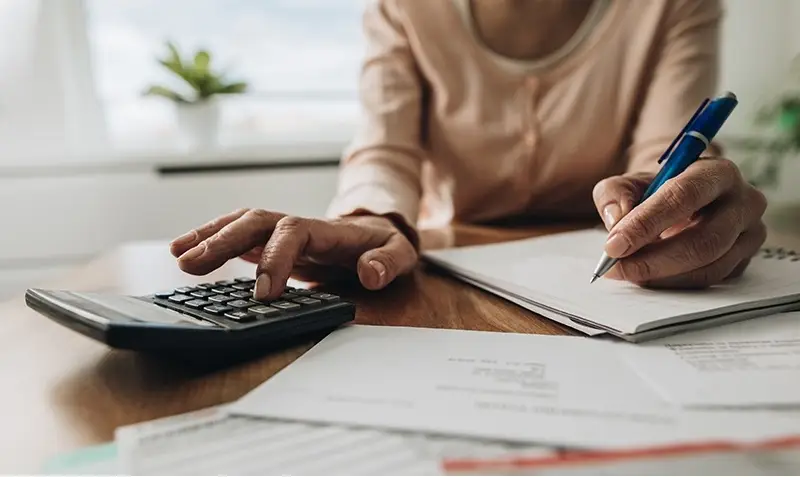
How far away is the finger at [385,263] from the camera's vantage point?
58cm

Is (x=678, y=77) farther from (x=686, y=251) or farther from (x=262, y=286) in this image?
(x=262, y=286)

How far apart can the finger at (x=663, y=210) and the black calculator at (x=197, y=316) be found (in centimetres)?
20

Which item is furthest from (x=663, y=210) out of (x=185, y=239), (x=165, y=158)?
(x=165, y=158)

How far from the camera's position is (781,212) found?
44.2 inches

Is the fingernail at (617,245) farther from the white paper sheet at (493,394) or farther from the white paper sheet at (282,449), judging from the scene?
the white paper sheet at (282,449)

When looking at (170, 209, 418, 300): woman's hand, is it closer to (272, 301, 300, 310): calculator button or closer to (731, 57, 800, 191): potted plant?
(272, 301, 300, 310): calculator button

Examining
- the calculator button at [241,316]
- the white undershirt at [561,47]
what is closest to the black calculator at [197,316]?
the calculator button at [241,316]

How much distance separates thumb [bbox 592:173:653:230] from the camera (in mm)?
566

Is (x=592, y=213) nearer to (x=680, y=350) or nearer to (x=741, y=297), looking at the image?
(x=741, y=297)

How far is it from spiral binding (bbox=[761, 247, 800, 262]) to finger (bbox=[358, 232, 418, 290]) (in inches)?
13.3

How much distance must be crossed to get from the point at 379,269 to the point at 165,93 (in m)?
1.31

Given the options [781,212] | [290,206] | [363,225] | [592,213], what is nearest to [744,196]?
[363,225]

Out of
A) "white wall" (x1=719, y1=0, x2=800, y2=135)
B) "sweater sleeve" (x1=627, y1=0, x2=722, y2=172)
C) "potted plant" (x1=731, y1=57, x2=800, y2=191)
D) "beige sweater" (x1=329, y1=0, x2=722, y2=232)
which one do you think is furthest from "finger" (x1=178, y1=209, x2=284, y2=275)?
"white wall" (x1=719, y1=0, x2=800, y2=135)

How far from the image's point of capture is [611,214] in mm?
568
